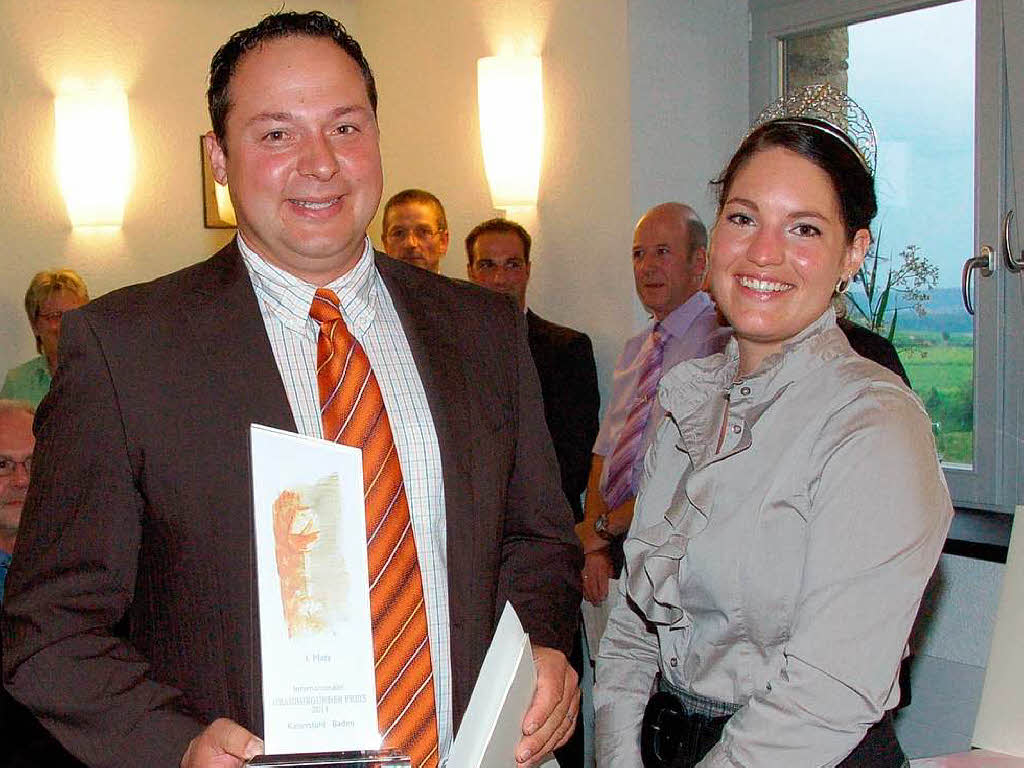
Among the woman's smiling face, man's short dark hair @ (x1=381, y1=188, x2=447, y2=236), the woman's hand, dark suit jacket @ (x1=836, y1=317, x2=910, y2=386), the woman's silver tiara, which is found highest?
man's short dark hair @ (x1=381, y1=188, x2=447, y2=236)

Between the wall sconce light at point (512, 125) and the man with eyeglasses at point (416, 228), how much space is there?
258mm

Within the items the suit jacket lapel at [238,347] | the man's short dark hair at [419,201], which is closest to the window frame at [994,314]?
the man's short dark hair at [419,201]

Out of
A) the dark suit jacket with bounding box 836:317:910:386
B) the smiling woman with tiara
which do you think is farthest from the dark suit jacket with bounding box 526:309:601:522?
the smiling woman with tiara

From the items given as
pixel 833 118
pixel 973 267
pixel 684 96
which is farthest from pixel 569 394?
pixel 833 118

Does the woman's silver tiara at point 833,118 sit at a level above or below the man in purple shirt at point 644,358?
above

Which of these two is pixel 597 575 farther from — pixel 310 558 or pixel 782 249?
pixel 310 558

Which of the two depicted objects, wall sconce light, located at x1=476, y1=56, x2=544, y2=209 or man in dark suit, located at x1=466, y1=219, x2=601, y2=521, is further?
wall sconce light, located at x1=476, y1=56, x2=544, y2=209

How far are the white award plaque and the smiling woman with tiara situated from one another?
23.3 inches

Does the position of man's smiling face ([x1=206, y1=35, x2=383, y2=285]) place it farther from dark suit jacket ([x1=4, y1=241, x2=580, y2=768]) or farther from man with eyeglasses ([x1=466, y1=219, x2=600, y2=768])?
man with eyeglasses ([x1=466, y1=219, x2=600, y2=768])

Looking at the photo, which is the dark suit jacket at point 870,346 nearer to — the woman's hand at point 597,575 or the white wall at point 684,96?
the woman's hand at point 597,575

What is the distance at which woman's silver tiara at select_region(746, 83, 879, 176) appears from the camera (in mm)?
1778

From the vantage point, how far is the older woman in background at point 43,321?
4.66 m

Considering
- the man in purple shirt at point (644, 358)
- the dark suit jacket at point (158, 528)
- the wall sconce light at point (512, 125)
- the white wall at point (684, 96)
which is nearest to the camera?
the dark suit jacket at point (158, 528)

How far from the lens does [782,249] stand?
171 cm
